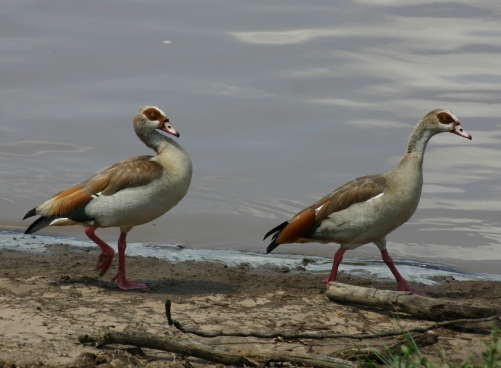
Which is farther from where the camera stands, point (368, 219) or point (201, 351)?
point (368, 219)

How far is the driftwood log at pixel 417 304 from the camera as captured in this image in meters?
6.98

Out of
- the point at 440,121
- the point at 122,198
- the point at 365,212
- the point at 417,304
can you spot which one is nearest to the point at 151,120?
the point at 122,198

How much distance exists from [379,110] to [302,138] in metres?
1.36

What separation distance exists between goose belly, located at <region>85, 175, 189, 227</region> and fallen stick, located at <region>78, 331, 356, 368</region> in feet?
7.43

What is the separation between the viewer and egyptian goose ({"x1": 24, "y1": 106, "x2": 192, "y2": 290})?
823 centimetres

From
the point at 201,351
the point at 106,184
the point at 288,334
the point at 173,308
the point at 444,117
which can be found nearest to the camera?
the point at 201,351

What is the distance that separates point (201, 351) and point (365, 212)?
2653mm

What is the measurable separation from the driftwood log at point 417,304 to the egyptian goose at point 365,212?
0.96m

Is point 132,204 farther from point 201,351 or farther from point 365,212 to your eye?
point 201,351

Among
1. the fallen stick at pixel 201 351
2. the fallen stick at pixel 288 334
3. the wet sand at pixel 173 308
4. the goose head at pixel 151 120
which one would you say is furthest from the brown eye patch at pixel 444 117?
the fallen stick at pixel 201 351

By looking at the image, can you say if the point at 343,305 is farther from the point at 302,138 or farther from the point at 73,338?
the point at 302,138

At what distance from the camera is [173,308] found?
738cm

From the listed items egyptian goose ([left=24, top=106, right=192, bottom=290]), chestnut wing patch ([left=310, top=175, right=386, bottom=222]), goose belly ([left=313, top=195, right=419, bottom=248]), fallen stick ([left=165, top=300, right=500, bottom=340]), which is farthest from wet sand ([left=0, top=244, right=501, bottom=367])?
chestnut wing patch ([left=310, top=175, right=386, bottom=222])

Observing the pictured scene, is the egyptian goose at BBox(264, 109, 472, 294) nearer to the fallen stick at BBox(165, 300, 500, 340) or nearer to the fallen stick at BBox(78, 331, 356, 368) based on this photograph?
the fallen stick at BBox(165, 300, 500, 340)
